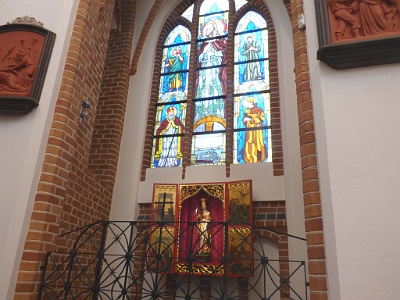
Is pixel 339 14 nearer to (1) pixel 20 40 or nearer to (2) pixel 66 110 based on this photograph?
(2) pixel 66 110

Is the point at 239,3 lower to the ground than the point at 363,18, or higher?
higher

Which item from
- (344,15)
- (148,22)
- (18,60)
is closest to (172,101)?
(148,22)

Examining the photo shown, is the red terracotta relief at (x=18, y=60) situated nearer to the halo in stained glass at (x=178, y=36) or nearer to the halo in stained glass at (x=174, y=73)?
the halo in stained glass at (x=174, y=73)

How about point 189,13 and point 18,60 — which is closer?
point 18,60

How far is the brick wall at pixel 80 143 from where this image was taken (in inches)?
121

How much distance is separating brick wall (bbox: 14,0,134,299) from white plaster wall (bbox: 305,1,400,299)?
7.82ft

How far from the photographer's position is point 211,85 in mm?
6270

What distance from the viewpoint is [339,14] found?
2.94 metres

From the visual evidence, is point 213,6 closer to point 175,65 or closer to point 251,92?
point 175,65

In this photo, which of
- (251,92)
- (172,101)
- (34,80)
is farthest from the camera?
(172,101)

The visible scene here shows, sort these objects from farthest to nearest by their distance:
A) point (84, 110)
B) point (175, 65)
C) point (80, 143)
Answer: point (175, 65) < point (80, 143) < point (84, 110)

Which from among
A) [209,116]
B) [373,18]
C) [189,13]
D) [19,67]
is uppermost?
[189,13]

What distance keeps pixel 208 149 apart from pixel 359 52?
335 centimetres

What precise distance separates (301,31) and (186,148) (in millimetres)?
3010
